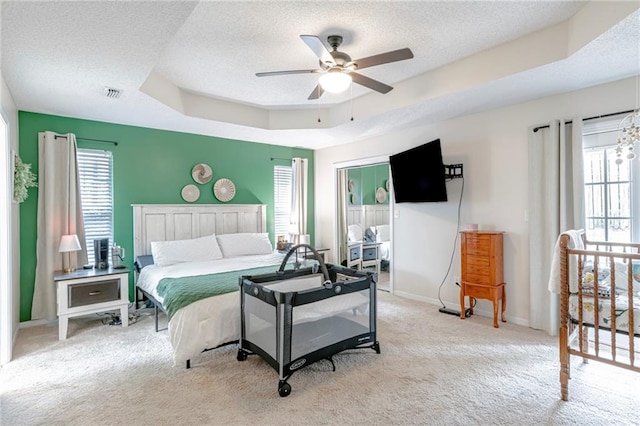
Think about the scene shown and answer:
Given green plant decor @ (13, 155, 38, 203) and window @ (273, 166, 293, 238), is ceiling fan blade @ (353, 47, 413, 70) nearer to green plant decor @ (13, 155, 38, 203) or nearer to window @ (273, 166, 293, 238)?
green plant decor @ (13, 155, 38, 203)

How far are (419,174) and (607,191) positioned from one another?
6.38 ft

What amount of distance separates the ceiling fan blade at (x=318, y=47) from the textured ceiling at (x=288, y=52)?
27 centimetres

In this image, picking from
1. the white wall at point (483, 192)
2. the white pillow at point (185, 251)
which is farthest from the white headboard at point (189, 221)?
the white wall at point (483, 192)

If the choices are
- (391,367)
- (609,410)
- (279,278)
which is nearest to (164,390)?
(279,278)

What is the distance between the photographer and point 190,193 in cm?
496

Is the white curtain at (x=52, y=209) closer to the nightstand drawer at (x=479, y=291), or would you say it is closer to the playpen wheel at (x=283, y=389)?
the playpen wheel at (x=283, y=389)

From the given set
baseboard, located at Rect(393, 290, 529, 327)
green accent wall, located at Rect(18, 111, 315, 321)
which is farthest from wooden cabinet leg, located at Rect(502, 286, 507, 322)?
green accent wall, located at Rect(18, 111, 315, 321)

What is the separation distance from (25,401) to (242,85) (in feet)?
10.9

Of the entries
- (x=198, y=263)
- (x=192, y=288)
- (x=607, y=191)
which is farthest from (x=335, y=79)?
(x=607, y=191)

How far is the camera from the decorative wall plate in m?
4.99

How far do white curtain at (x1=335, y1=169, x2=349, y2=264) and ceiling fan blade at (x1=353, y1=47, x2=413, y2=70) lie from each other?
3.49 meters

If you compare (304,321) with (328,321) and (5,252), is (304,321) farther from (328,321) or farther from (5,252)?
(5,252)

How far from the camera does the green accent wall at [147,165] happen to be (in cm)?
384

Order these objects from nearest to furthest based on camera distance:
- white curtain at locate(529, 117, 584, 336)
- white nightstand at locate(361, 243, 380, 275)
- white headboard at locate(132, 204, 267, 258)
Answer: white curtain at locate(529, 117, 584, 336)
white headboard at locate(132, 204, 267, 258)
white nightstand at locate(361, 243, 380, 275)
